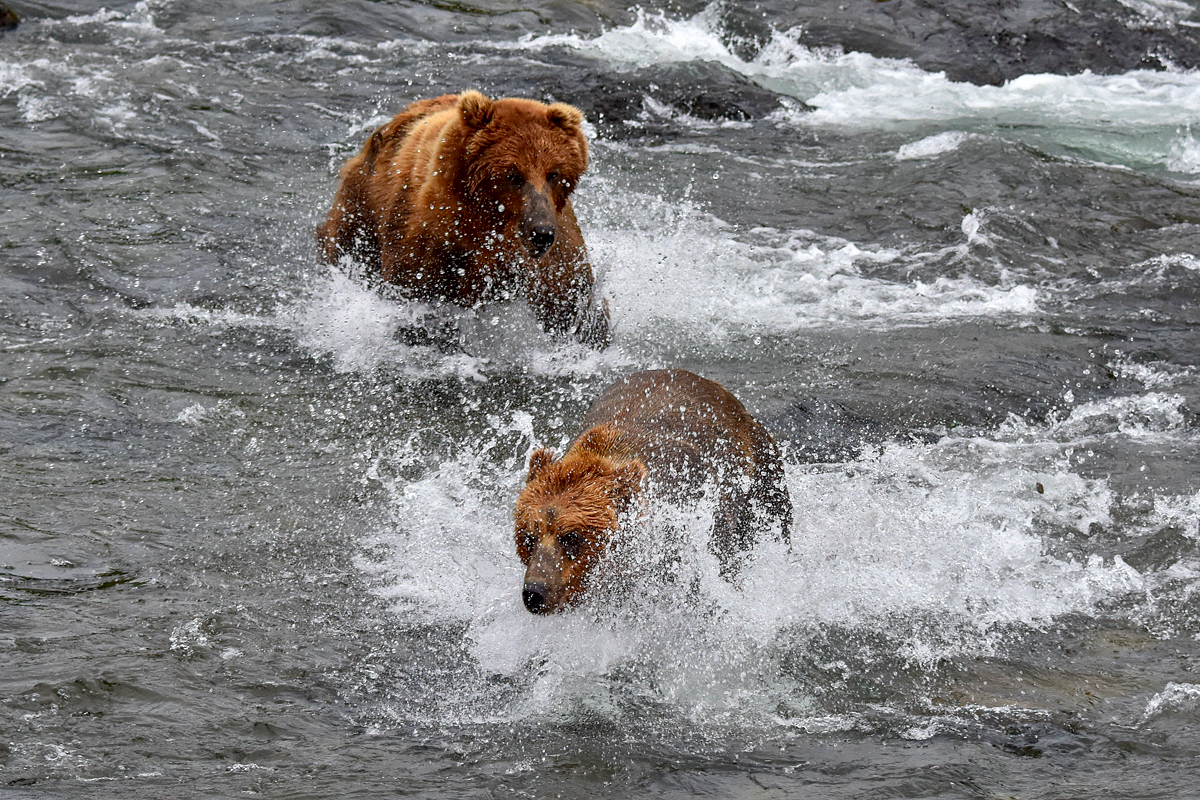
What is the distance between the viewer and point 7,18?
14.6m

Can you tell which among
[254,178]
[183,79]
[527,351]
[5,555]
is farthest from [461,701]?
[183,79]

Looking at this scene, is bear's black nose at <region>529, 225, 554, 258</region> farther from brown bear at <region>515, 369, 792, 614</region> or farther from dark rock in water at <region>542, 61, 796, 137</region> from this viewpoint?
dark rock in water at <region>542, 61, 796, 137</region>

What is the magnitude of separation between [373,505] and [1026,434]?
387 centimetres

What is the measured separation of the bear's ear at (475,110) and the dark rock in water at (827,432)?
8.34 feet

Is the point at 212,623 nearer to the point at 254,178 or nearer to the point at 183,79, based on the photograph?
the point at 254,178

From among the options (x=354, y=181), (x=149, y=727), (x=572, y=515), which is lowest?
(x=149, y=727)

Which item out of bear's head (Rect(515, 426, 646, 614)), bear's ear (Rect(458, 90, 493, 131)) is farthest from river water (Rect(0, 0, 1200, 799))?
bear's ear (Rect(458, 90, 493, 131))

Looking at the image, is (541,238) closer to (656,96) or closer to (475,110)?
(475,110)

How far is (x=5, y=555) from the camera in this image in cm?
566

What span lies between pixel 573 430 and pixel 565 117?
6.46ft

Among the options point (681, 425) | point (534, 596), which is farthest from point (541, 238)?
point (534, 596)

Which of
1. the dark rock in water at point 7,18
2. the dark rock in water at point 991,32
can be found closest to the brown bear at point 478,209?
the dark rock in water at point 7,18

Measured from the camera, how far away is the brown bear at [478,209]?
7609 mm

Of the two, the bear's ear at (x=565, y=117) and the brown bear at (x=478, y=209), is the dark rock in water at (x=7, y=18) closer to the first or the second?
the brown bear at (x=478, y=209)
